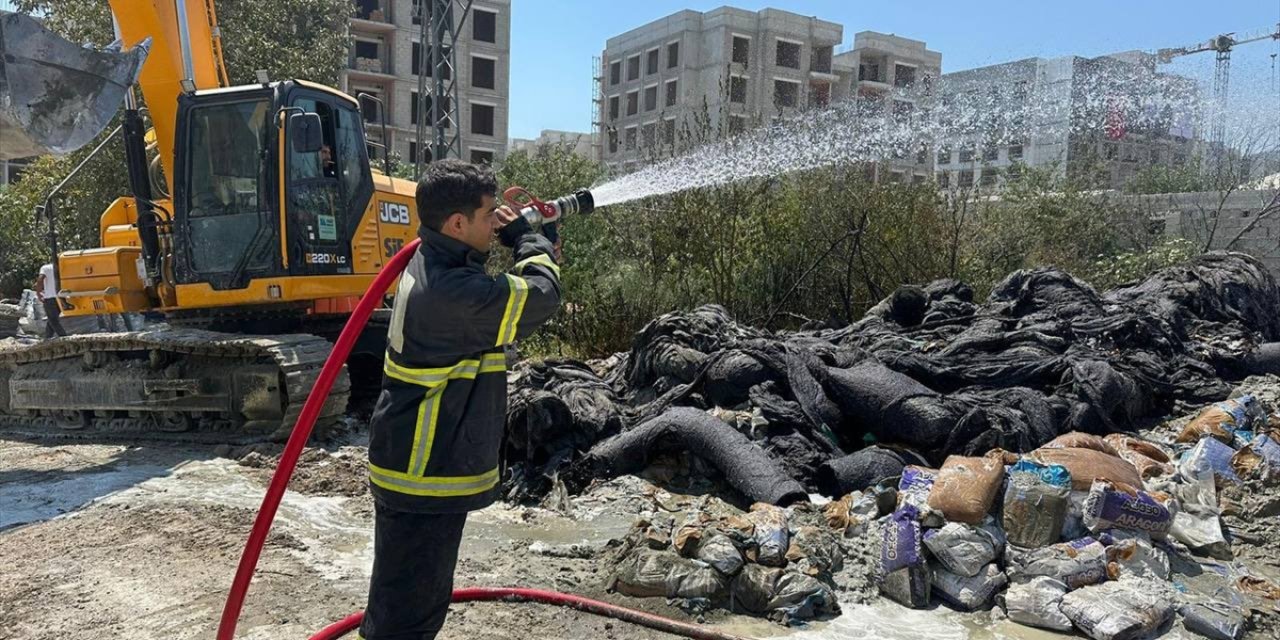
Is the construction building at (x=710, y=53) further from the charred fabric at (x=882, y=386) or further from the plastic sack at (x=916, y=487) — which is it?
the plastic sack at (x=916, y=487)

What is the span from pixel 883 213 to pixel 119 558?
938 centimetres

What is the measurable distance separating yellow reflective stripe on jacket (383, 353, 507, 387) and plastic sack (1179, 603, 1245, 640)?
3198mm

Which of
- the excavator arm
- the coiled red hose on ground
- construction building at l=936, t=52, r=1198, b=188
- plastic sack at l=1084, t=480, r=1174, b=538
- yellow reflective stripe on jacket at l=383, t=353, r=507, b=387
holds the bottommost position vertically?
the coiled red hose on ground

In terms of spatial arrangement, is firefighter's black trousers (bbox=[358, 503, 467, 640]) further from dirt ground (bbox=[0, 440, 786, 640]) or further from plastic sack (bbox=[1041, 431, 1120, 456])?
plastic sack (bbox=[1041, 431, 1120, 456])

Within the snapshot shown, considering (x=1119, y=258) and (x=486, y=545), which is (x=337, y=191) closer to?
(x=486, y=545)

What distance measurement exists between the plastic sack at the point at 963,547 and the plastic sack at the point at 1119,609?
1.25 feet

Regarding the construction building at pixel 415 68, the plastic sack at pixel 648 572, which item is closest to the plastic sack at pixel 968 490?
the plastic sack at pixel 648 572

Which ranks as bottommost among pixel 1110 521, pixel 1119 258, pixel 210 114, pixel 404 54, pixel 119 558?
pixel 119 558

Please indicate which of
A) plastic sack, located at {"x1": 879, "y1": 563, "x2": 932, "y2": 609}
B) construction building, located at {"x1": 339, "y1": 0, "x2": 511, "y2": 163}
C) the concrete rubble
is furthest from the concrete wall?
construction building, located at {"x1": 339, "y1": 0, "x2": 511, "y2": 163}

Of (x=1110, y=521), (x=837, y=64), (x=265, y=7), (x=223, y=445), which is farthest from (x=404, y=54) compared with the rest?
(x=1110, y=521)

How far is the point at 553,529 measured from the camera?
5363mm

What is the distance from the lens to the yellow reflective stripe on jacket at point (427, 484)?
9.00 feet

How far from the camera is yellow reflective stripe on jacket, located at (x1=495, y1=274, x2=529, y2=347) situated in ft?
9.19

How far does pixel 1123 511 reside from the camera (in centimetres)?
443
